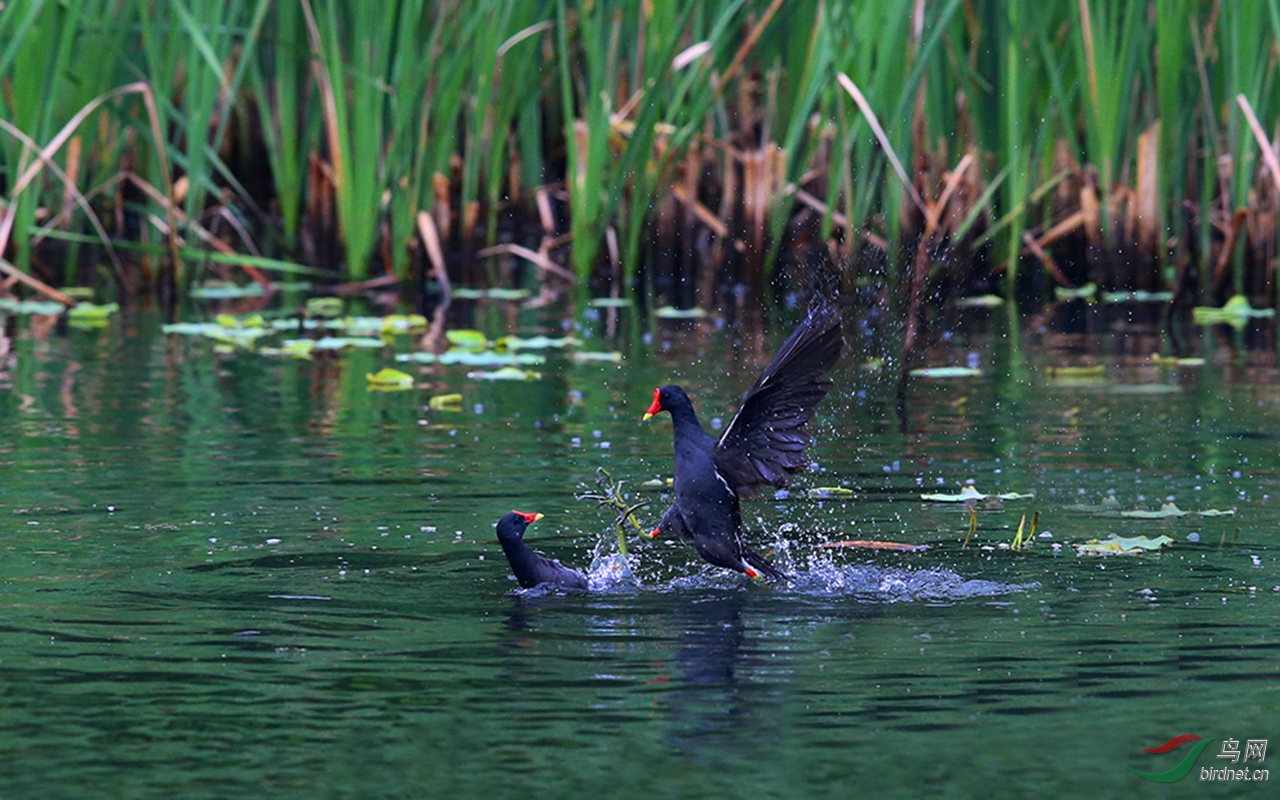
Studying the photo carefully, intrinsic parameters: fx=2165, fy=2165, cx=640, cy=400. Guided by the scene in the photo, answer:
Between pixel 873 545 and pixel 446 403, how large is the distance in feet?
12.1

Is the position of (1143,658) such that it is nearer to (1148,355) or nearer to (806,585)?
(806,585)

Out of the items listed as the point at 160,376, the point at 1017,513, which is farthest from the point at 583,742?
the point at 160,376

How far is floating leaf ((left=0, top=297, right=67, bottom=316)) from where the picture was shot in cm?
1331

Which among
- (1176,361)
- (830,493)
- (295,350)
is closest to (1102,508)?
(830,493)

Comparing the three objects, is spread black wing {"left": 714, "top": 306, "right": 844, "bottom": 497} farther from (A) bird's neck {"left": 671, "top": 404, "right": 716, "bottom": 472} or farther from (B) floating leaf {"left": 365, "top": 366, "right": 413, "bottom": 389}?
(B) floating leaf {"left": 365, "top": 366, "right": 413, "bottom": 389}

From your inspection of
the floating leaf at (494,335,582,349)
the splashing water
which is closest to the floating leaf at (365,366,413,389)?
the floating leaf at (494,335,582,349)

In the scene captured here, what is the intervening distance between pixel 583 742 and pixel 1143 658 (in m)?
1.50

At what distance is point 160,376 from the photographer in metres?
10.9

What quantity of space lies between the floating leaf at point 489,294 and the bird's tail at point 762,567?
7.94 metres

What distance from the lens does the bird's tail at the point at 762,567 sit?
6390mm

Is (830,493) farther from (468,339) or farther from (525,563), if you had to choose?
(468,339)

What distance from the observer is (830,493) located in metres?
7.76

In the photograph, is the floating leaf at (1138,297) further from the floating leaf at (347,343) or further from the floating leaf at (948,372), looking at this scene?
the floating leaf at (347,343)

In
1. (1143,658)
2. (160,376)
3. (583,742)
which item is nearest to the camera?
(583,742)
